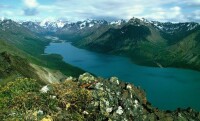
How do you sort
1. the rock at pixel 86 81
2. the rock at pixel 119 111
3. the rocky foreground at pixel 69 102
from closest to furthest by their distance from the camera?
the rocky foreground at pixel 69 102 → the rock at pixel 119 111 → the rock at pixel 86 81

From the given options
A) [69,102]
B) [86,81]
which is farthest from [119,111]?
[69,102]

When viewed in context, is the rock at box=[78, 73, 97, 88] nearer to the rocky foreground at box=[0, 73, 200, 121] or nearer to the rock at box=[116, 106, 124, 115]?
the rocky foreground at box=[0, 73, 200, 121]

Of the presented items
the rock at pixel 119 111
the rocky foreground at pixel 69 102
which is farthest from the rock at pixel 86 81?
the rock at pixel 119 111

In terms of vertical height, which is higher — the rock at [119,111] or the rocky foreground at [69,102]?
the rocky foreground at [69,102]

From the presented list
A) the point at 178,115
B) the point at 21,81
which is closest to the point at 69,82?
the point at 21,81

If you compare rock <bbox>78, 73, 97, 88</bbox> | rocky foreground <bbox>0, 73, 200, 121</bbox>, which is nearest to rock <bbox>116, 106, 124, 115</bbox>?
rocky foreground <bbox>0, 73, 200, 121</bbox>

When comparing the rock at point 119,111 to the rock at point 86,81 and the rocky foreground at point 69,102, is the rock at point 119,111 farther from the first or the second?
the rock at point 86,81

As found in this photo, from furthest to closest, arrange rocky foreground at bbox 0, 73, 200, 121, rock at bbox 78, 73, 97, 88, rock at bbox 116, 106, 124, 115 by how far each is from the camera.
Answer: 1. rock at bbox 78, 73, 97, 88
2. rock at bbox 116, 106, 124, 115
3. rocky foreground at bbox 0, 73, 200, 121

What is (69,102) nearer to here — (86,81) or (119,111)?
(119,111)
